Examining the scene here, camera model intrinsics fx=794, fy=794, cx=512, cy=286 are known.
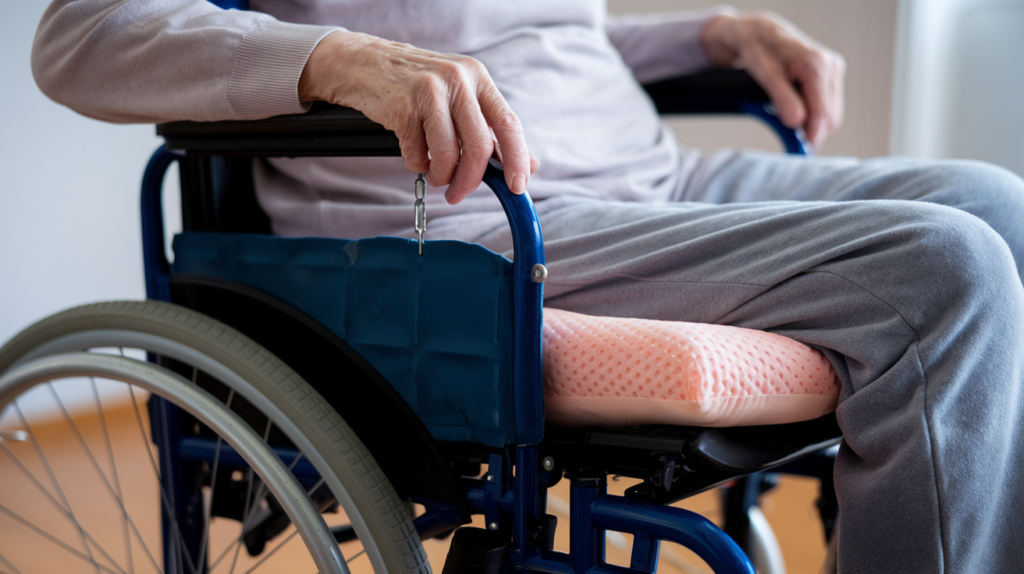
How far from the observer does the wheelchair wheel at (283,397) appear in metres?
0.57

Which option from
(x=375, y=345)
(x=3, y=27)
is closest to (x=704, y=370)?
(x=375, y=345)

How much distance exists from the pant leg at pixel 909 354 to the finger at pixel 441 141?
8.4 inches

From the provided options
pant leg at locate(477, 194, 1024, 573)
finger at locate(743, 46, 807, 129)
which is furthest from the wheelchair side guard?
finger at locate(743, 46, 807, 129)

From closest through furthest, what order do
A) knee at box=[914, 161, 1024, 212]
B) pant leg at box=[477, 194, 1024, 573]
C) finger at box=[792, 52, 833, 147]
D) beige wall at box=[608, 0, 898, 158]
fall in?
pant leg at box=[477, 194, 1024, 573] < knee at box=[914, 161, 1024, 212] < finger at box=[792, 52, 833, 147] < beige wall at box=[608, 0, 898, 158]

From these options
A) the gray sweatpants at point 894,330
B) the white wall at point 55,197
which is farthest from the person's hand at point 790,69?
the white wall at point 55,197

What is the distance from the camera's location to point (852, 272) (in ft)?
1.74

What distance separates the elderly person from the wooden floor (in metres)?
0.56

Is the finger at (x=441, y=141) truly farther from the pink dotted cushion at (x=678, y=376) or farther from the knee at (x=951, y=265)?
the knee at (x=951, y=265)

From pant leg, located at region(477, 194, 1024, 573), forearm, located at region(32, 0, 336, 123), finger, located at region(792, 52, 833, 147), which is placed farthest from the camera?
finger, located at region(792, 52, 833, 147)

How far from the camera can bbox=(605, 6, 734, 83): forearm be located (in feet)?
3.87

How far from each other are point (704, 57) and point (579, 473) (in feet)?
2.68

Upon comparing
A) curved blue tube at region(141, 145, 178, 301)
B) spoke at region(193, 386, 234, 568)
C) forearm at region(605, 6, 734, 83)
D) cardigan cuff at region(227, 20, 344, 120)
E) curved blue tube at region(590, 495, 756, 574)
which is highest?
forearm at region(605, 6, 734, 83)

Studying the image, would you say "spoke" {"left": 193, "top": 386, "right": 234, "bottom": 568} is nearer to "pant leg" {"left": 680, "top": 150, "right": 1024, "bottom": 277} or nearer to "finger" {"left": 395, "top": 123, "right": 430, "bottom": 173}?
"finger" {"left": 395, "top": 123, "right": 430, "bottom": 173}

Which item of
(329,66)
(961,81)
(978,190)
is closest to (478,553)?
(329,66)
